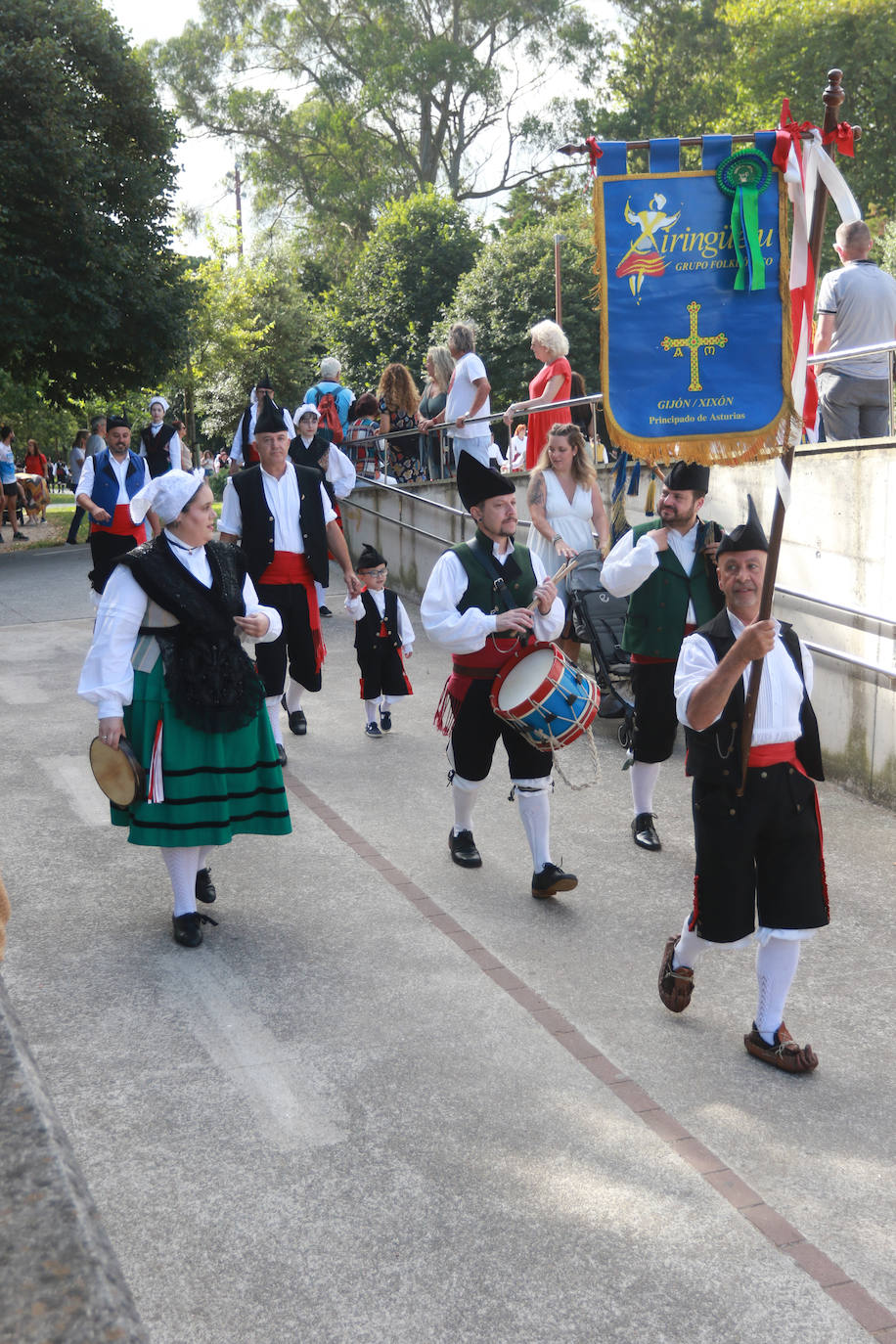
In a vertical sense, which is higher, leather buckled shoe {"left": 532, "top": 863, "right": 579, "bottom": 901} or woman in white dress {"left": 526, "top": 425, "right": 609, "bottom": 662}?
woman in white dress {"left": 526, "top": 425, "right": 609, "bottom": 662}

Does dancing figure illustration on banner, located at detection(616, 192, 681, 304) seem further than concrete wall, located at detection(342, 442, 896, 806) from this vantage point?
No

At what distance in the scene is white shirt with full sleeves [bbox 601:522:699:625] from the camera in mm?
6062

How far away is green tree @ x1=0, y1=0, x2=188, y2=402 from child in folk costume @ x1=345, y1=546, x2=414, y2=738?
13.1 metres

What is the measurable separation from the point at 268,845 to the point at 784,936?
3.22m

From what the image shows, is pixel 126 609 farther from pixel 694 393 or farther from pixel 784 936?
pixel 784 936

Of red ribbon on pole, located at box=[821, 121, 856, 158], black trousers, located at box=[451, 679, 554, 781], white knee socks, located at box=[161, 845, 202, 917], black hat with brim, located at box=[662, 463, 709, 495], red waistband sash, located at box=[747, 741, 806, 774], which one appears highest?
red ribbon on pole, located at box=[821, 121, 856, 158]

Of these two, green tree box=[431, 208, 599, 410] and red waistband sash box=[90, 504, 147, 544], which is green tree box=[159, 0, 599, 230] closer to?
green tree box=[431, 208, 599, 410]

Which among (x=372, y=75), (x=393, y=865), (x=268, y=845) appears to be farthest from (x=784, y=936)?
(x=372, y=75)

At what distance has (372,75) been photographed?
4453cm

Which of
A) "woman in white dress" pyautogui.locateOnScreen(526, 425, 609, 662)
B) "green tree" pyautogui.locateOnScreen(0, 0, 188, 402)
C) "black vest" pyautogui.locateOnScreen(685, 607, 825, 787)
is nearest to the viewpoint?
"black vest" pyautogui.locateOnScreen(685, 607, 825, 787)

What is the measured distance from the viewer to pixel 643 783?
6770 mm

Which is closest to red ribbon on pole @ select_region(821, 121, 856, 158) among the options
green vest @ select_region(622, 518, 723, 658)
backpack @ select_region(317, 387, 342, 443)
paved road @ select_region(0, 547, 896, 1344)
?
green vest @ select_region(622, 518, 723, 658)

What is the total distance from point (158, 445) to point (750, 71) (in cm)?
3337

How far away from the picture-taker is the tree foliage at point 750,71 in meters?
37.2
